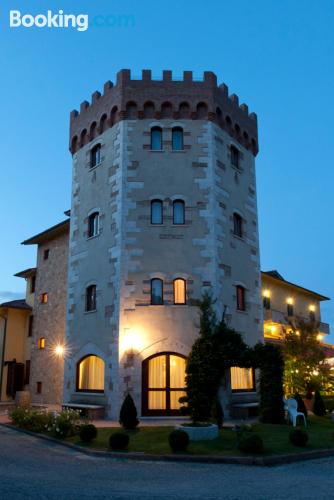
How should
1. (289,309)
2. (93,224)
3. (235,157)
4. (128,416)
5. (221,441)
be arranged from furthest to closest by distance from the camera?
1. (289,309)
2. (235,157)
3. (93,224)
4. (128,416)
5. (221,441)

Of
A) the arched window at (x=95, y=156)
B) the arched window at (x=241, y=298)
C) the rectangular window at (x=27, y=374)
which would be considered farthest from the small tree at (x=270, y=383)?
the rectangular window at (x=27, y=374)

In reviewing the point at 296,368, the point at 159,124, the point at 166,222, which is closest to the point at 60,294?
the point at 166,222

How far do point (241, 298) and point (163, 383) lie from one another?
576cm

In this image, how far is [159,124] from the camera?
76.8ft

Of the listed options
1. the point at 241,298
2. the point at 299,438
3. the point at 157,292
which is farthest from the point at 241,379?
the point at 299,438

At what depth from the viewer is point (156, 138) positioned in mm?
23469

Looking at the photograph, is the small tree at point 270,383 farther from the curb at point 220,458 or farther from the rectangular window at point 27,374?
the rectangular window at point 27,374

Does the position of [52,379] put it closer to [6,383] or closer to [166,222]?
[6,383]

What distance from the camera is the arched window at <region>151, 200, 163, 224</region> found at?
72.7 ft

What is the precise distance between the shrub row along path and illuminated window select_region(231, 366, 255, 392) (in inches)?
354

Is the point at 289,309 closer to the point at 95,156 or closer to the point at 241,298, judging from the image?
the point at 241,298

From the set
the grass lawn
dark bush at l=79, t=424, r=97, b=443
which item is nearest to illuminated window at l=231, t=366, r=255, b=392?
the grass lawn

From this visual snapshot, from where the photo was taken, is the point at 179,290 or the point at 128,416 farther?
the point at 179,290

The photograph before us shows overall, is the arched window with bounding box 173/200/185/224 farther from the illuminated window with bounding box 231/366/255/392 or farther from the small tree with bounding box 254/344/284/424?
the illuminated window with bounding box 231/366/255/392
